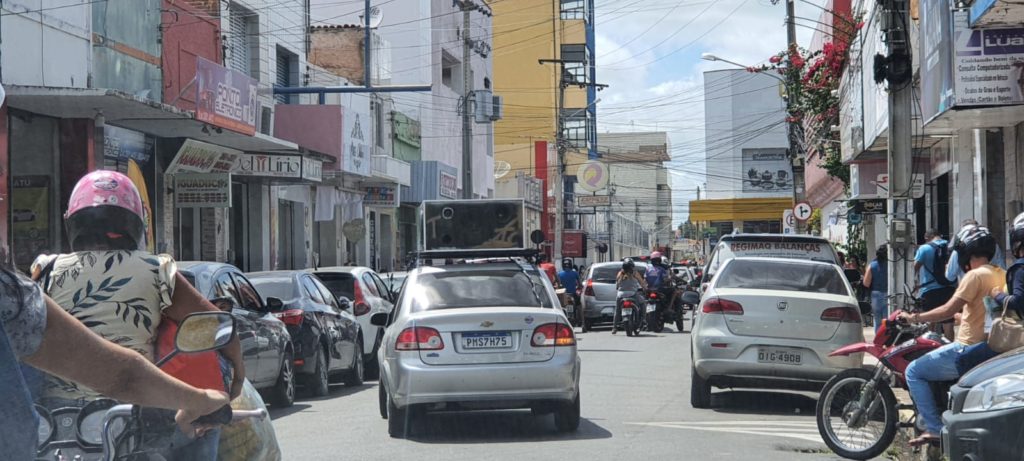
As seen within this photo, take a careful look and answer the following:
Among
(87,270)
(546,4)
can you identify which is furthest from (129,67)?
(546,4)

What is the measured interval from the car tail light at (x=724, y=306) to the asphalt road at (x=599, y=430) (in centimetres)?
98

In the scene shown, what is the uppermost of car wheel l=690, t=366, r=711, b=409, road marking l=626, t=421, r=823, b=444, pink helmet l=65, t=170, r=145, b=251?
pink helmet l=65, t=170, r=145, b=251

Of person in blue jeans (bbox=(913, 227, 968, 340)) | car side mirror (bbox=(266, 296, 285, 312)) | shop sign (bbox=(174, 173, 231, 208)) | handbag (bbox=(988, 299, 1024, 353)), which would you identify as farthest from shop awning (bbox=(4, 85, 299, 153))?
handbag (bbox=(988, 299, 1024, 353))

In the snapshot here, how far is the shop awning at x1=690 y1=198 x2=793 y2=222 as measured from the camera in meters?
71.1

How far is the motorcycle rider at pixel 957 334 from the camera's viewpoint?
8484 mm

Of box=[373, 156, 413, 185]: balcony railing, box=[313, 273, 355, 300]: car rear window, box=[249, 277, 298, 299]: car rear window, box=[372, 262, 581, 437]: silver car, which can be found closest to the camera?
box=[372, 262, 581, 437]: silver car

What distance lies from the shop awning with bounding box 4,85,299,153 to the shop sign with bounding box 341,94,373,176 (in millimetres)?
7162

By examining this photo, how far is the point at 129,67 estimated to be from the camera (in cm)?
2188

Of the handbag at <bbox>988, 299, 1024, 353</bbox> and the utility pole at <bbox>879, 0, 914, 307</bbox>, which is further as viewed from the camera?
the utility pole at <bbox>879, 0, 914, 307</bbox>

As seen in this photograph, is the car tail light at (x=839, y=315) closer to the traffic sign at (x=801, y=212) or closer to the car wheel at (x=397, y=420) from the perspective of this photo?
the car wheel at (x=397, y=420)

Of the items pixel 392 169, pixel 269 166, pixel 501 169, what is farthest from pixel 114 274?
pixel 501 169

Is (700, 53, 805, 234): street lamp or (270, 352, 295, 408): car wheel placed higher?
(700, 53, 805, 234): street lamp

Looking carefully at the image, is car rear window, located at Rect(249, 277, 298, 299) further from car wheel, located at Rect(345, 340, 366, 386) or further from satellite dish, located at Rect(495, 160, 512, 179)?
satellite dish, located at Rect(495, 160, 512, 179)

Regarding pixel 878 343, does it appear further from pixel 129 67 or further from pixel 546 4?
pixel 546 4
